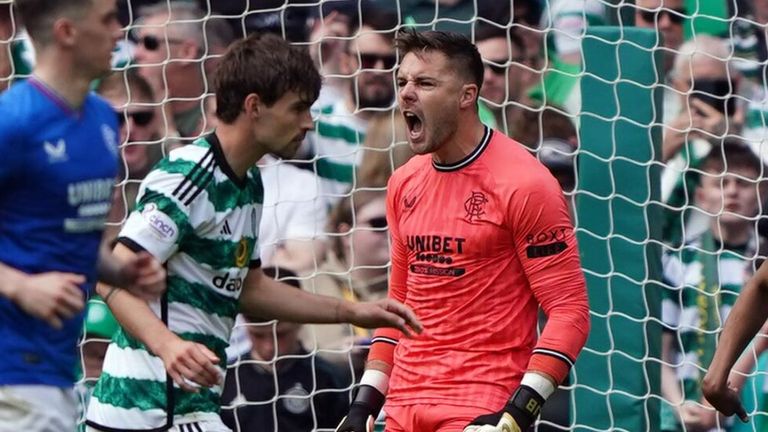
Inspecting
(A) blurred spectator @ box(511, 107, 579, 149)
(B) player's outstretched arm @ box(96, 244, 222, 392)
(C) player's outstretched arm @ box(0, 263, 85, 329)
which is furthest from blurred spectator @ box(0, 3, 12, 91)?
(C) player's outstretched arm @ box(0, 263, 85, 329)

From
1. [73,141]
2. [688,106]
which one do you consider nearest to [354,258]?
[688,106]

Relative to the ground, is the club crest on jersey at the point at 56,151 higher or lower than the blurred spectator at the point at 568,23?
higher

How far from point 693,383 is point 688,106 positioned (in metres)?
1.12

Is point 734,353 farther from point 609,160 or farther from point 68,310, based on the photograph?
point 68,310

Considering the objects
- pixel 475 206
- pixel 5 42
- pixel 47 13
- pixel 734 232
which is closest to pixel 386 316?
pixel 475 206

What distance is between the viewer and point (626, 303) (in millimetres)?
5910

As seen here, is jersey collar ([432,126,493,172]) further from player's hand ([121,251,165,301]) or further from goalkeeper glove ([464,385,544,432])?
player's hand ([121,251,165,301])

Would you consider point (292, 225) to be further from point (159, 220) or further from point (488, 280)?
point (159, 220)

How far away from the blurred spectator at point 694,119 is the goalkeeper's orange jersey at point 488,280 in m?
1.49

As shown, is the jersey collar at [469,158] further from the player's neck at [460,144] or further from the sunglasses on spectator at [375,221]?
the sunglasses on spectator at [375,221]

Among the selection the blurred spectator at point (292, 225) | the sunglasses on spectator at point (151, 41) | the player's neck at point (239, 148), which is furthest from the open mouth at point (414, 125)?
the sunglasses on spectator at point (151, 41)

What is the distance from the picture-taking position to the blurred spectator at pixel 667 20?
6.45m

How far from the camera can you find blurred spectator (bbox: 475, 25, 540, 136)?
643cm

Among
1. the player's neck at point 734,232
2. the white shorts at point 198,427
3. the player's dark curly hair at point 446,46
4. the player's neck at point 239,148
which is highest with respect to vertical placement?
the player's dark curly hair at point 446,46
